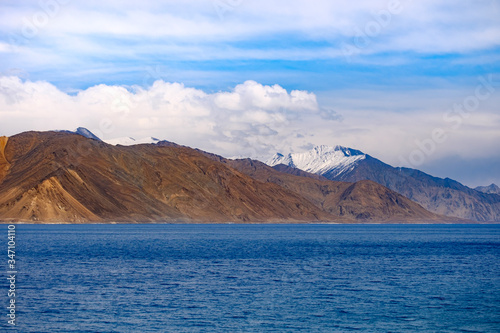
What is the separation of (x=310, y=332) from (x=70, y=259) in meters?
47.4

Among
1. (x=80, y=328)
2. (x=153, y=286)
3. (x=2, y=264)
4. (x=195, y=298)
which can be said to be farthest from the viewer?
(x=2, y=264)

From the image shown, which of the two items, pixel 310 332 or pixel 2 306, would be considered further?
pixel 2 306

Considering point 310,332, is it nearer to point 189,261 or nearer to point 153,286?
point 153,286

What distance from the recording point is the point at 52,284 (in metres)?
53.7

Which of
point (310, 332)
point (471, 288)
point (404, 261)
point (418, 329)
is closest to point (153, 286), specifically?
point (310, 332)

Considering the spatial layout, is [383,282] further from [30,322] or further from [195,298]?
[30,322]

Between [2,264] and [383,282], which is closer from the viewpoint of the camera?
[383,282]

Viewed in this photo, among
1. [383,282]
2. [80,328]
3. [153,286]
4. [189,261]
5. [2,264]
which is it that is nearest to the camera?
[80,328]

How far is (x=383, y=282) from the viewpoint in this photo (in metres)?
58.3

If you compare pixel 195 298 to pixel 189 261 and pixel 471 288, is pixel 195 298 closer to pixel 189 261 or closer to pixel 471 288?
pixel 471 288

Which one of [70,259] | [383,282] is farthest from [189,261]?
[383,282]

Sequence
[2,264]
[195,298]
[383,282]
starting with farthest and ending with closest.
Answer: [2,264] < [383,282] < [195,298]

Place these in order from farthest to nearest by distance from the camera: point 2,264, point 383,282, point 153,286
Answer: point 2,264, point 383,282, point 153,286

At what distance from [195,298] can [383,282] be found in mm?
19470
